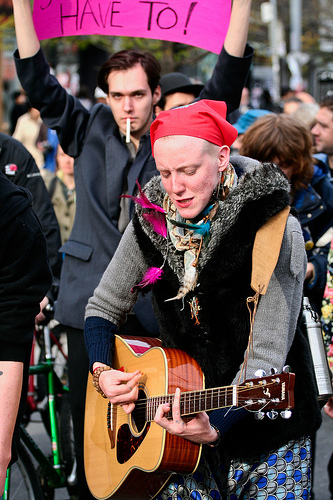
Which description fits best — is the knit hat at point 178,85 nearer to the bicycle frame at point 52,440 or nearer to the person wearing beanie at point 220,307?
the bicycle frame at point 52,440

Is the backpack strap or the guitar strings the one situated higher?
the backpack strap

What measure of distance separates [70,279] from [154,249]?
94cm

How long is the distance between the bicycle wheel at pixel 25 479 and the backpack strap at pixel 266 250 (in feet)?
5.99

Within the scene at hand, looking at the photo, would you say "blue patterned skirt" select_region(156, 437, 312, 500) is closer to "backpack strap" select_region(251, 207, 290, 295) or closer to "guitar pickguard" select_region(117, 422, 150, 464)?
"guitar pickguard" select_region(117, 422, 150, 464)

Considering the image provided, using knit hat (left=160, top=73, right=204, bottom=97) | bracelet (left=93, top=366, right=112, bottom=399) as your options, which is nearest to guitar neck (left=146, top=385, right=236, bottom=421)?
bracelet (left=93, top=366, right=112, bottom=399)

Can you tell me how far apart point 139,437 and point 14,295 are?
2.89 ft

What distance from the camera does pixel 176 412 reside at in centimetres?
233

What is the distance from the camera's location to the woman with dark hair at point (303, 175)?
3762 millimetres

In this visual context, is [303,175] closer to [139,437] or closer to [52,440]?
[139,437]

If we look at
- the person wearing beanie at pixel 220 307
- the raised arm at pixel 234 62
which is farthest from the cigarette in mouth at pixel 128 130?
the person wearing beanie at pixel 220 307

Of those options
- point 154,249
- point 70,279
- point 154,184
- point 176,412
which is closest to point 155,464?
point 176,412

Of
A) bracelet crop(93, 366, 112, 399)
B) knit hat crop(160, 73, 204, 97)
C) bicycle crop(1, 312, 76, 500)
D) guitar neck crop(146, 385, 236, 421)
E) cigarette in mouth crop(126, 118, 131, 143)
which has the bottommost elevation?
bicycle crop(1, 312, 76, 500)

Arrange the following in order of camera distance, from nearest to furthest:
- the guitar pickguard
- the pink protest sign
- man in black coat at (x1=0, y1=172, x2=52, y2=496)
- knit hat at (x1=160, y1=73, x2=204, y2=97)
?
man in black coat at (x1=0, y1=172, x2=52, y2=496), the guitar pickguard, the pink protest sign, knit hat at (x1=160, y1=73, x2=204, y2=97)

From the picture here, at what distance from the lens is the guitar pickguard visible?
→ 2721mm
